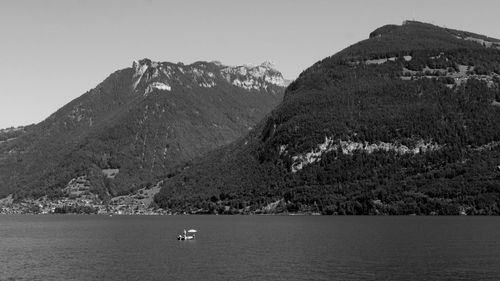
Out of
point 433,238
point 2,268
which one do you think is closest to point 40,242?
point 2,268

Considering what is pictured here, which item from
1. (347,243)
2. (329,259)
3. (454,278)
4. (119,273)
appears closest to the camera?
(454,278)

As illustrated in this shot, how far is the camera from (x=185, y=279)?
10600 cm

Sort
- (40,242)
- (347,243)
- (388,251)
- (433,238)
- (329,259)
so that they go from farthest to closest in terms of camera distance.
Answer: (40,242) < (433,238) < (347,243) < (388,251) < (329,259)

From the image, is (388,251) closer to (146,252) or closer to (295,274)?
(295,274)

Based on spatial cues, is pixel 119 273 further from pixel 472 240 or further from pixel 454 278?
pixel 472 240

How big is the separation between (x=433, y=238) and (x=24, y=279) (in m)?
103

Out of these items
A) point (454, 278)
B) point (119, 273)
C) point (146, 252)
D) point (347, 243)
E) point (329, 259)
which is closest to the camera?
point (454, 278)

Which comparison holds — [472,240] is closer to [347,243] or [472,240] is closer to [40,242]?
[347,243]

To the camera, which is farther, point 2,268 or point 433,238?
point 433,238

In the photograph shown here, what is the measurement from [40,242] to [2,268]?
2526 inches

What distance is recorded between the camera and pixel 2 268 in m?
120

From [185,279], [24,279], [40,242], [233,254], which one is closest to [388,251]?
[233,254]

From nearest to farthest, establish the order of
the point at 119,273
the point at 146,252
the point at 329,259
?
1. the point at 119,273
2. the point at 329,259
3. the point at 146,252

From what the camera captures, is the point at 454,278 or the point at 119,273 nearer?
the point at 454,278
